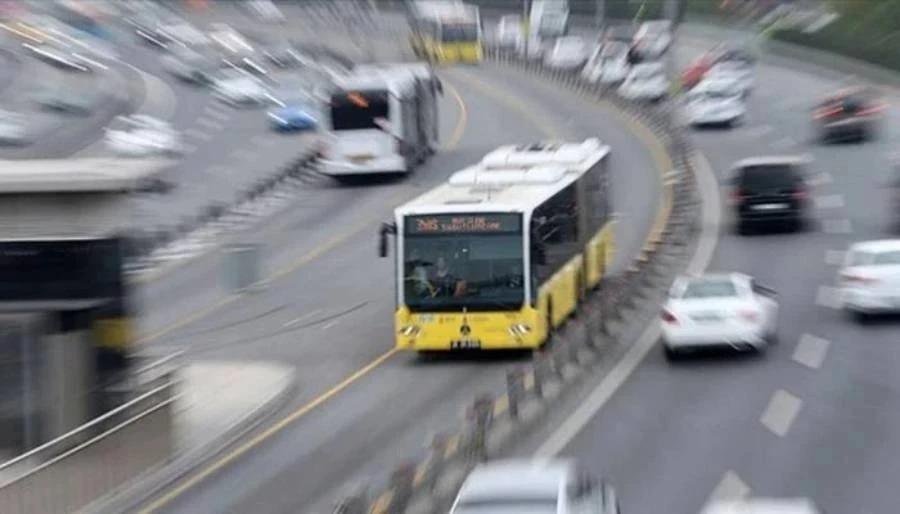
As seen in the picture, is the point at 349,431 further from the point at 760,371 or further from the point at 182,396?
the point at 760,371

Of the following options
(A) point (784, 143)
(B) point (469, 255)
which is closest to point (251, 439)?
(B) point (469, 255)

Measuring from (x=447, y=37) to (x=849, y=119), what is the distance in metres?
36.4

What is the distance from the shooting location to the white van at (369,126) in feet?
195

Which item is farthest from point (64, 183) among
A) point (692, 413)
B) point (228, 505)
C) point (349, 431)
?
point (692, 413)

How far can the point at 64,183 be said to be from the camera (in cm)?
2488

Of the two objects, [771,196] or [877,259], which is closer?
[877,259]

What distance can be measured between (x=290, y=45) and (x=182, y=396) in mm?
75554

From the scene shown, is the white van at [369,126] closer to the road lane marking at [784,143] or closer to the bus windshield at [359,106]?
the bus windshield at [359,106]

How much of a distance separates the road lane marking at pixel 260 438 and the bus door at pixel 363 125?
23.6 meters

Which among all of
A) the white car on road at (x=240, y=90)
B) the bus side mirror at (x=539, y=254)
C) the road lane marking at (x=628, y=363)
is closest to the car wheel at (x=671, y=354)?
the road lane marking at (x=628, y=363)

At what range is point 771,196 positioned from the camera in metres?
48.7

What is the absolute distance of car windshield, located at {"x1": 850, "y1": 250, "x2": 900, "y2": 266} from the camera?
3544cm

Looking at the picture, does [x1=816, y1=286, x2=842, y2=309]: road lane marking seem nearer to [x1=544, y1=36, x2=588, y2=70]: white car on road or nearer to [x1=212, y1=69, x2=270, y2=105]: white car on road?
[x1=212, y1=69, x2=270, y2=105]: white car on road

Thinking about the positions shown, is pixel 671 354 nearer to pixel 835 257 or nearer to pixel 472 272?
pixel 472 272
